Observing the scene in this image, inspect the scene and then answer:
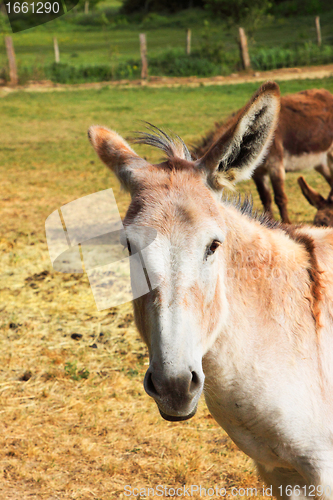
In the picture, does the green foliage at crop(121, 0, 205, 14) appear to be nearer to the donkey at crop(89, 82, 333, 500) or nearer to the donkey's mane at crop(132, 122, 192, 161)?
the donkey's mane at crop(132, 122, 192, 161)

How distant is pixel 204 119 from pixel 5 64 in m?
12.3

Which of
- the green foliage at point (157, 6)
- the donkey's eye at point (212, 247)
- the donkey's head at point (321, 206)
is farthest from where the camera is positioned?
the green foliage at point (157, 6)

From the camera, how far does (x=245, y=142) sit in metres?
2.01

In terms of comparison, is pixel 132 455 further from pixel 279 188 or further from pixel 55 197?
pixel 55 197

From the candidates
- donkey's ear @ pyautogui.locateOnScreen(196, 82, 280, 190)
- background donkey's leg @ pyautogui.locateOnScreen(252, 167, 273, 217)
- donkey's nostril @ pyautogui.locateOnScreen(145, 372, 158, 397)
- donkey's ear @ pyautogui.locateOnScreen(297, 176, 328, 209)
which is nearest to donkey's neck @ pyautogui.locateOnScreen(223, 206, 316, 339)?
donkey's ear @ pyautogui.locateOnScreen(196, 82, 280, 190)

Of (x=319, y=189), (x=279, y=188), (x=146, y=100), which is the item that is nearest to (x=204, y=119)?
(x=146, y=100)

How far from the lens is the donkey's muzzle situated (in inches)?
62.8

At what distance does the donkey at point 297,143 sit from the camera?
7.43m

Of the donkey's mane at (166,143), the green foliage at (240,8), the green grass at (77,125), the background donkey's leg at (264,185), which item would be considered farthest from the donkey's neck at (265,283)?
the green foliage at (240,8)

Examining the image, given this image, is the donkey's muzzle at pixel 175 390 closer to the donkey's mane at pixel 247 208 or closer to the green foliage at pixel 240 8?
the donkey's mane at pixel 247 208

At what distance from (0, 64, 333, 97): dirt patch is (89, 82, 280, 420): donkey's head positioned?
1978cm

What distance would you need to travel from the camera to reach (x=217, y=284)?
192 cm

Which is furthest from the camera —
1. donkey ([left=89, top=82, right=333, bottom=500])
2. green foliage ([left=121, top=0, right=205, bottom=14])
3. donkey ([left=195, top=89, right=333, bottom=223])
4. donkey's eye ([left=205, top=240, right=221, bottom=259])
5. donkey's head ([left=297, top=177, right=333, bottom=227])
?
green foliage ([left=121, top=0, right=205, bottom=14])

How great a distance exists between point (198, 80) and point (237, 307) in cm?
2162
